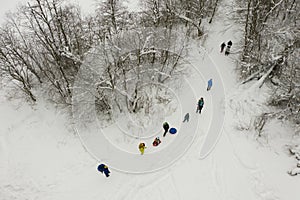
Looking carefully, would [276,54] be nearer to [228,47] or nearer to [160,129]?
[228,47]

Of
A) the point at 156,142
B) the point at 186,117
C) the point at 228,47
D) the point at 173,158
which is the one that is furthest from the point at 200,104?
the point at 228,47

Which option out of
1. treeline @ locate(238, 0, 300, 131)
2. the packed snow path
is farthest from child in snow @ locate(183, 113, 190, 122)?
treeline @ locate(238, 0, 300, 131)

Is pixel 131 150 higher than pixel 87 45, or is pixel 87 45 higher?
pixel 87 45

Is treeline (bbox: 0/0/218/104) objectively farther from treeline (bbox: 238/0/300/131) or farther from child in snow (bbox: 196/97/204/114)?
child in snow (bbox: 196/97/204/114)

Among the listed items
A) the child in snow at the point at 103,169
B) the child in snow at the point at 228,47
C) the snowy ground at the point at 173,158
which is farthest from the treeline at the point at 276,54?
the child in snow at the point at 103,169

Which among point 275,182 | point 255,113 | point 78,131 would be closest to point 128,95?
point 78,131

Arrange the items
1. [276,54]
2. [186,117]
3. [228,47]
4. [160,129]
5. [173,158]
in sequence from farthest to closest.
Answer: [228,47], [160,129], [186,117], [276,54], [173,158]

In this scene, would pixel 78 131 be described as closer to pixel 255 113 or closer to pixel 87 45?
pixel 87 45
